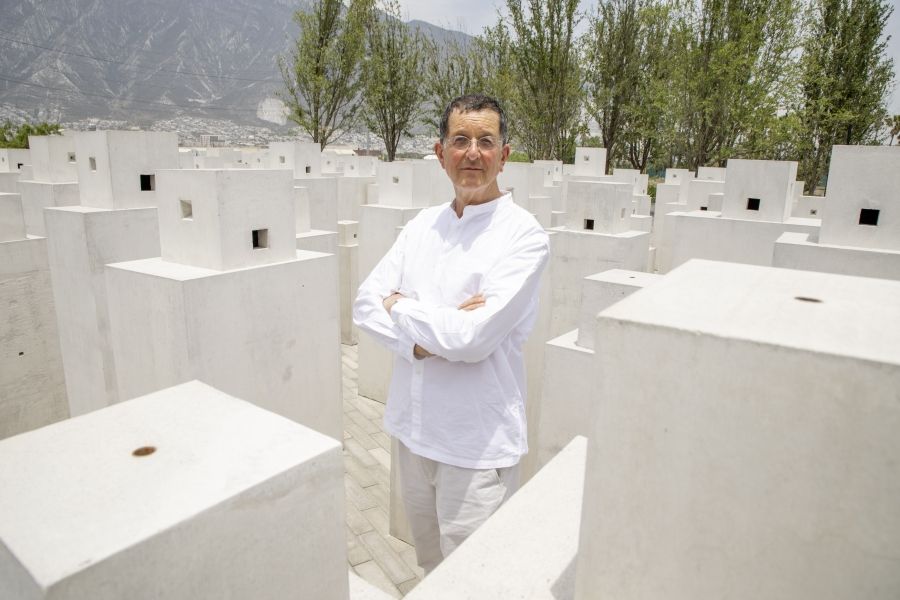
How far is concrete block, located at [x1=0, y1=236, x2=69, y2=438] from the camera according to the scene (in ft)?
20.6

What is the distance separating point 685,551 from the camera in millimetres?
1069

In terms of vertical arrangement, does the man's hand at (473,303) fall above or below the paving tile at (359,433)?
above

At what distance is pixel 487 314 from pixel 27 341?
6.66 m

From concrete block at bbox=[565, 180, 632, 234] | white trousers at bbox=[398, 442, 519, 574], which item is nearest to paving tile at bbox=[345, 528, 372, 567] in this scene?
white trousers at bbox=[398, 442, 519, 574]

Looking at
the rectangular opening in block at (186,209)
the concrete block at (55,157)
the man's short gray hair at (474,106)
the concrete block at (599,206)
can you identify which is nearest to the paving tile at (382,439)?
the rectangular opening in block at (186,209)

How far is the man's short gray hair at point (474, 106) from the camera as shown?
2.12m

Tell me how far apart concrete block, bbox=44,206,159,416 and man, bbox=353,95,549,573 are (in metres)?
4.50

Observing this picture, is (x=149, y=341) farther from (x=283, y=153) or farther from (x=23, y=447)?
(x=283, y=153)

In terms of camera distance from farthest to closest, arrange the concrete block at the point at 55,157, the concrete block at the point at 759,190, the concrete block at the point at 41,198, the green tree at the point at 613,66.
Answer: the green tree at the point at 613,66 → the concrete block at the point at 55,157 → the concrete block at the point at 41,198 → the concrete block at the point at 759,190

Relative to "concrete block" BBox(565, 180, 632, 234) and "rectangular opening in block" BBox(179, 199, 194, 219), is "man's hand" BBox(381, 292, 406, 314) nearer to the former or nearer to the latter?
"rectangular opening in block" BBox(179, 199, 194, 219)

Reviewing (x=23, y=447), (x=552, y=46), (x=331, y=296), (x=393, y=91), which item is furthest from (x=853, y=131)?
(x=23, y=447)

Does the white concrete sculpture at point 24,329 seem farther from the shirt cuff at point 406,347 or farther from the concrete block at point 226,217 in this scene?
the shirt cuff at point 406,347

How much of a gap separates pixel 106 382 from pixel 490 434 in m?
4.99

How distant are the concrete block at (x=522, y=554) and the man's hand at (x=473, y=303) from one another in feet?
1.97
